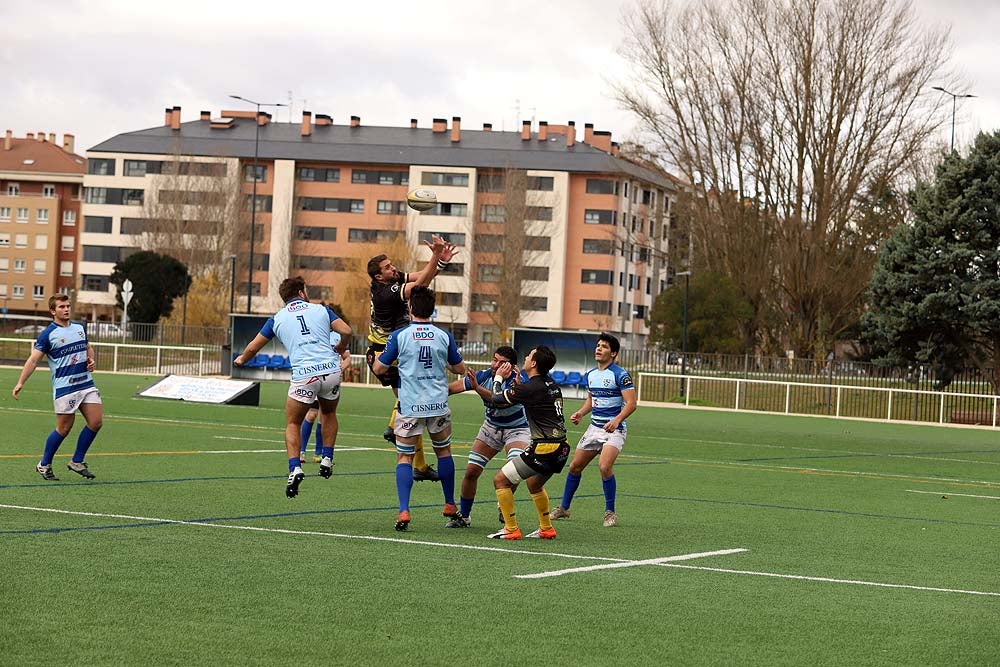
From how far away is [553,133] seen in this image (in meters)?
126

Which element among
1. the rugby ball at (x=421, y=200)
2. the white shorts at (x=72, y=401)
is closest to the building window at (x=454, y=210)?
the white shorts at (x=72, y=401)

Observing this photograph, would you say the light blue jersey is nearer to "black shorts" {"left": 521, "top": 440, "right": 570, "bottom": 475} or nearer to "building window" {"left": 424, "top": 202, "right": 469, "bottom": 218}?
"black shorts" {"left": 521, "top": 440, "right": 570, "bottom": 475}

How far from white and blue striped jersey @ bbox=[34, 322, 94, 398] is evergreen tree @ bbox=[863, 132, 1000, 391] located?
3699 centimetres

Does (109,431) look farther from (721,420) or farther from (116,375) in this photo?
(116,375)

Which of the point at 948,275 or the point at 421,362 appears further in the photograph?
the point at 948,275

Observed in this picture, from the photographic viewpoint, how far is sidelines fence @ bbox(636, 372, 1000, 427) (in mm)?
46438

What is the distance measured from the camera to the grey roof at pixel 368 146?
117m

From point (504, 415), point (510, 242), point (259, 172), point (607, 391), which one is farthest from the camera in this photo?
point (259, 172)

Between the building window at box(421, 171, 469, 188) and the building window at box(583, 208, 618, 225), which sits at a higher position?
the building window at box(421, 171, 469, 188)

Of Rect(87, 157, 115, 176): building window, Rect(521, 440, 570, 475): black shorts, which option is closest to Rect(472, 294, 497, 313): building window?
Rect(87, 157, 115, 176): building window

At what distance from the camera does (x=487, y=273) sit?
10600 centimetres

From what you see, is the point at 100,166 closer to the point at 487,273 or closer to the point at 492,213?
the point at 492,213

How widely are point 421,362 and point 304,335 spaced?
1.49 meters

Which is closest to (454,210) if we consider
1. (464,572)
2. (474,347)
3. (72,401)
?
(474,347)
